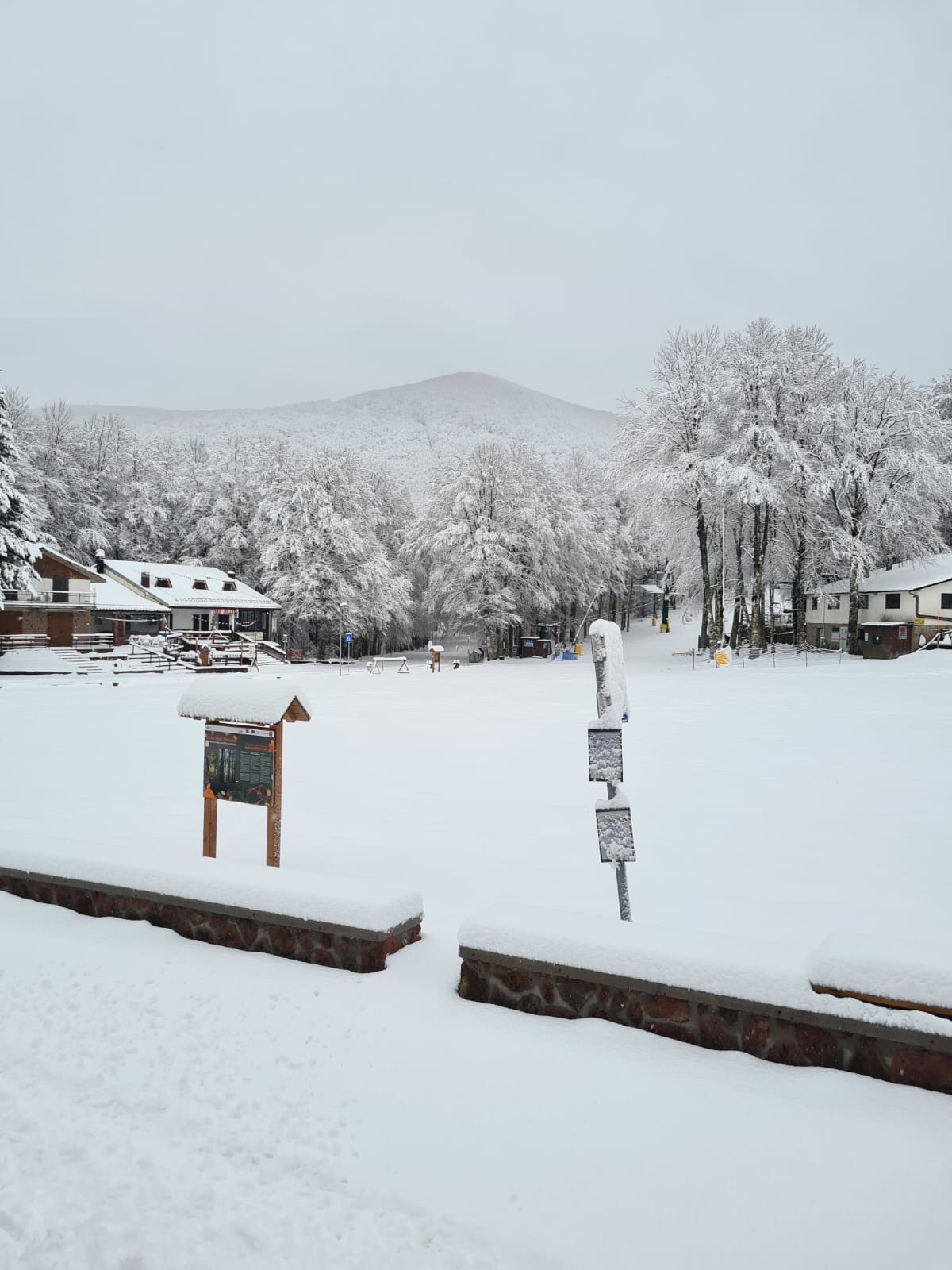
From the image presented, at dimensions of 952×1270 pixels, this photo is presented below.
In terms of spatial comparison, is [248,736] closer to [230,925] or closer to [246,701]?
[246,701]

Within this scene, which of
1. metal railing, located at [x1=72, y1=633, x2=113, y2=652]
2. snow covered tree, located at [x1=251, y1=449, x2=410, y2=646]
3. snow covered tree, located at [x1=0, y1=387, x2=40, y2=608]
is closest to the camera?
snow covered tree, located at [x1=0, y1=387, x2=40, y2=608]

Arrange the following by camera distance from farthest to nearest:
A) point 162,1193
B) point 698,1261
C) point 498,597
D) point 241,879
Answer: point 498,597
point 241,879
point 162,1193
point 698,1261

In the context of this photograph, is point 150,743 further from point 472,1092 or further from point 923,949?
point 923,949

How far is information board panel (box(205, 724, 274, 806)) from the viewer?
6.53m

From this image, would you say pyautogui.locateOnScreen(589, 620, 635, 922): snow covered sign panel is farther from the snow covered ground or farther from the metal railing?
the metal railing

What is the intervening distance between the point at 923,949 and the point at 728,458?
35.4 metres

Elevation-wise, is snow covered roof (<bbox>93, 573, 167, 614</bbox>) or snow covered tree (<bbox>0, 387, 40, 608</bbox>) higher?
snow covered tree (<bbox>0, 387, 40, 608</bbox>)

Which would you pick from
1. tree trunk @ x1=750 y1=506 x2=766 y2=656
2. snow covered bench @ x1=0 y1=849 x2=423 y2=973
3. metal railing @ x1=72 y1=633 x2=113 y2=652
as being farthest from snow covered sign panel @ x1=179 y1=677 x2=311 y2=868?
metal railing @ x1=72 y1=633 x2=113 y2=652

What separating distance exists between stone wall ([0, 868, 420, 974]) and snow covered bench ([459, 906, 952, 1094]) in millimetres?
632

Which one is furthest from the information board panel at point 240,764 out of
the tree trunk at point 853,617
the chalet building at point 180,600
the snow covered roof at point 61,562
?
the chalet building at point 180,600

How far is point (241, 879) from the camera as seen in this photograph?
5.30 m

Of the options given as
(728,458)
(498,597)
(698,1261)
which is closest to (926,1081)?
(698,1261)

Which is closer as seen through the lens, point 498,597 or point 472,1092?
point 472,1092

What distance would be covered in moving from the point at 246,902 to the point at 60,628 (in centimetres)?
4499
